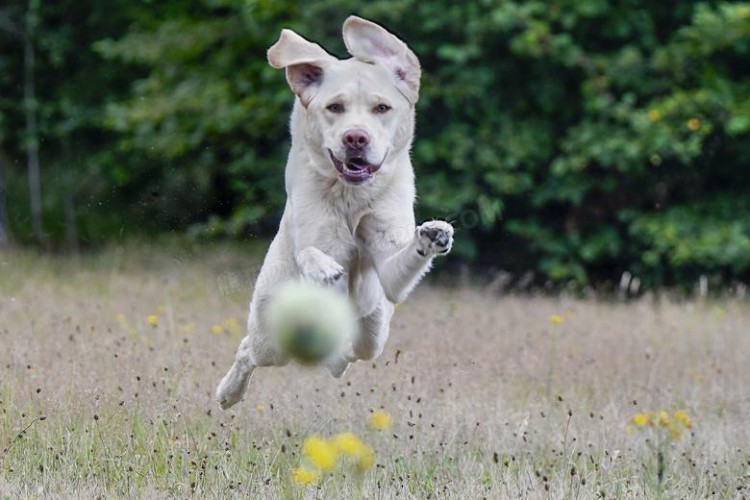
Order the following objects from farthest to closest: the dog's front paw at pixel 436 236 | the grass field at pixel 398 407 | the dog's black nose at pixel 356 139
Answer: the dog's black nose at pixel 356 139, the grass field at pixel 398 407, the dog's front paw at pixel 436 236

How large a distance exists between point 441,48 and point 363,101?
20.4ft

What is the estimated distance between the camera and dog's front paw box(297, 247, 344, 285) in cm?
445

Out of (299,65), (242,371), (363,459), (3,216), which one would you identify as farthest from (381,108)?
(3,216)

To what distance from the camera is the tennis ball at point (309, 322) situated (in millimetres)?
4211

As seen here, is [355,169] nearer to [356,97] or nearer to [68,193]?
[356,97]

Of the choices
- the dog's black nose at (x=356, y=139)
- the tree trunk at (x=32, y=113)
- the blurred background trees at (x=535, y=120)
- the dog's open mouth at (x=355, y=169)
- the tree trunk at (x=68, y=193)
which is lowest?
the tree trunk at (x=68, y=193)

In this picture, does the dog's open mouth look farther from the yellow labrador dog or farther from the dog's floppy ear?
the dog's floppy ear

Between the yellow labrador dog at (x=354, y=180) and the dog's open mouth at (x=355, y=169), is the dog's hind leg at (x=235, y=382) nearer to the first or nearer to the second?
the yellow labrador dog at (x=354, y=180)

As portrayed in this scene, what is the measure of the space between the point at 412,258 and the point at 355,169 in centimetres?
44

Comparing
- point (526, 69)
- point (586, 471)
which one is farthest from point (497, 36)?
point (586, 471)

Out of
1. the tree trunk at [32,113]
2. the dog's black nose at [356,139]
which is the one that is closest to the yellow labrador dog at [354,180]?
the dog's black nose at [356,139]

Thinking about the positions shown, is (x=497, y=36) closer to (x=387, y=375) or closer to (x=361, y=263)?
(x=387, y=375)

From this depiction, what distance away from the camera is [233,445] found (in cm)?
494

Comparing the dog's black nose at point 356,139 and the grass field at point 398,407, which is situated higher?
the dog's black nose at point 356,139
